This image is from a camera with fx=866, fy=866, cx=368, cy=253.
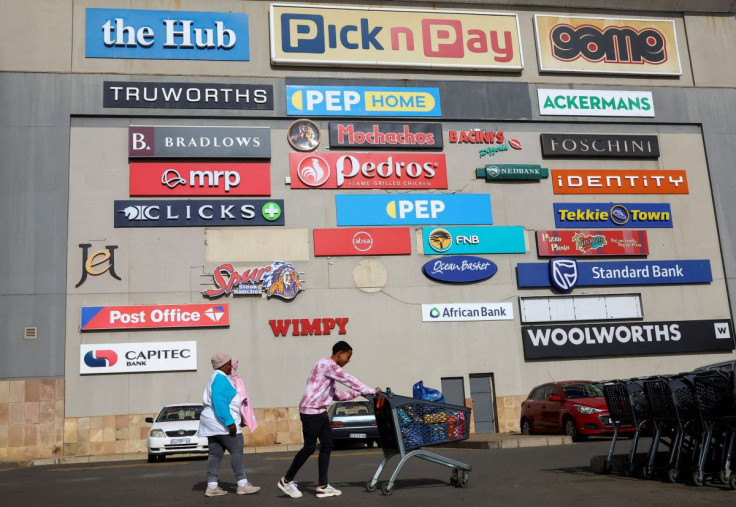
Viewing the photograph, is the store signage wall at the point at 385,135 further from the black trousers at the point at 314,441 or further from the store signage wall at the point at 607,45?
the black trousers at the point at 314,441

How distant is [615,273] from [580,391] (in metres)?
8.78

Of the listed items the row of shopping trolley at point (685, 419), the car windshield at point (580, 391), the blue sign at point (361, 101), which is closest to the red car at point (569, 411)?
the car windshield at point (580, 391)

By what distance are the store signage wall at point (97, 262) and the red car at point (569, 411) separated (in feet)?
41.3

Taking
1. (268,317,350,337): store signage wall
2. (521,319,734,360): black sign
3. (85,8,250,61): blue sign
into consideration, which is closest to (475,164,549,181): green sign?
(521,319,734,360): black sign

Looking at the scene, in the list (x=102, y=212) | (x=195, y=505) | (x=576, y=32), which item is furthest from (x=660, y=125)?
(x=195, y=505)

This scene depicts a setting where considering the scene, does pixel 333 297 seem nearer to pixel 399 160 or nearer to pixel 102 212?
pixel 399 160

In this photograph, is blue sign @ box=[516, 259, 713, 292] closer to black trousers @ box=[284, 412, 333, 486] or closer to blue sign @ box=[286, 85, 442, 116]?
blue sign @ box=[286, 85, 442, 116]

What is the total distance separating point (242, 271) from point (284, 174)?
135 inches

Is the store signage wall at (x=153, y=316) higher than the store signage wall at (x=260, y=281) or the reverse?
the reverse

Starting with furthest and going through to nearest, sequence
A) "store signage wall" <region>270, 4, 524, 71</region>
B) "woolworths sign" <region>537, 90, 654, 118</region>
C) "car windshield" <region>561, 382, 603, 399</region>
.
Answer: "woolworths sign" <region>537, 90, 654, 118</region>
"store signage wall" <region>270, 4, 524, 71</region>
"car windshield" <region>561, 382, 603, 399</region>

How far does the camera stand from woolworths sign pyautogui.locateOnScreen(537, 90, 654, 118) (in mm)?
29578

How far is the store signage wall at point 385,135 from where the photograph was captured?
1094 inches

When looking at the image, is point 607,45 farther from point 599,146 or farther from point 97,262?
point 97,262

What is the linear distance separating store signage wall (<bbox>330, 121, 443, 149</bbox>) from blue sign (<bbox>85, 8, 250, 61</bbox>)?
13.0ft
